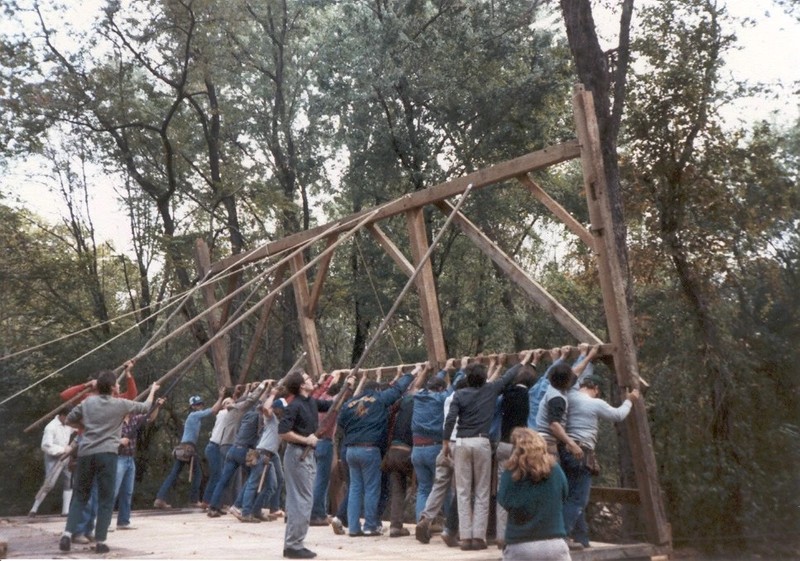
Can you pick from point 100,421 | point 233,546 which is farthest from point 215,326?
point 100,421

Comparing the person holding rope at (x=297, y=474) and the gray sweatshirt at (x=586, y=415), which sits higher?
the gray sweatshirt at (x=586, y=415)

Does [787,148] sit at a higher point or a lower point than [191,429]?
higher

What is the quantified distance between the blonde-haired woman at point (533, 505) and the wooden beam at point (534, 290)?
373 centimetres

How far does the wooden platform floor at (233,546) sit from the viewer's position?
843 centimetres

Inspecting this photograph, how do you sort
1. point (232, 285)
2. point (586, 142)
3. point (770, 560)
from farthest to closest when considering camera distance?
point (770, 560), point (232, 285), point (586, 142)

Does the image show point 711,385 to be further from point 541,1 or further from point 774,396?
point 541,1

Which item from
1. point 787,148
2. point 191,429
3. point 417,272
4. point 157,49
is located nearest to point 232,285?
Result: point 191,429

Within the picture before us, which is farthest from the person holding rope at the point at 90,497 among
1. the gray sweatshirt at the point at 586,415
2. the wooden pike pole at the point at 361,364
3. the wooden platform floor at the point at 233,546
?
Answer: the gray sweatshirt at the point at 586,415

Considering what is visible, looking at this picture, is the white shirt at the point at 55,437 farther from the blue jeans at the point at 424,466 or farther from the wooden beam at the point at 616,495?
the wooden beam at the point at 616,495

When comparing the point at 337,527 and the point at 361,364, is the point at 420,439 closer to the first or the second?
the point at 361,364

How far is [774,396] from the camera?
64.7ft

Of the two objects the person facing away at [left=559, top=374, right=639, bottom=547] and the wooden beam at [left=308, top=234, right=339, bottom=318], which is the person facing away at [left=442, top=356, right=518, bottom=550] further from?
the wooden beam at [left=308, top=234, right=339, bottom=318]

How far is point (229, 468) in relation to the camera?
12820 millimetres

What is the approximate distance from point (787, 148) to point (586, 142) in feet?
42.3
